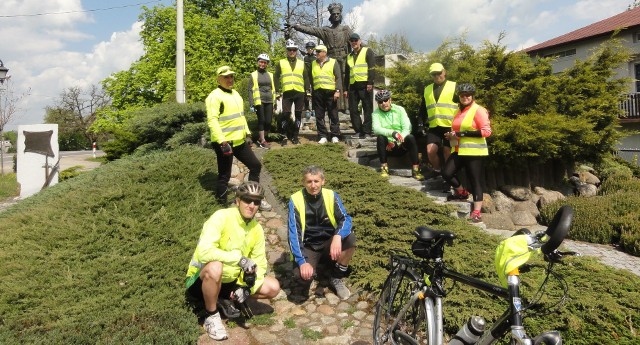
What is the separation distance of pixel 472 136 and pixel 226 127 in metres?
3.16

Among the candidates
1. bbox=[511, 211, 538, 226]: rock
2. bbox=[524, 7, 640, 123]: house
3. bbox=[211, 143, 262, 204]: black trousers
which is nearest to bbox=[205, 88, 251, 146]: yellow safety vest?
bbox=[211, 143, 262, 204]: black trousers

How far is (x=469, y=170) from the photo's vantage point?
18.4ft

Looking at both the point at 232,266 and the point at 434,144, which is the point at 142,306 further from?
the point at 434,144

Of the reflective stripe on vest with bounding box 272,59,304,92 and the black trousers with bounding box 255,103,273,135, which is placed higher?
the reflective stripe on vest with bounding box 272,59,304,92

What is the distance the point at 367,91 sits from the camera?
8.05m

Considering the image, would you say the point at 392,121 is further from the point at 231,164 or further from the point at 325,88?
the point at 231,164

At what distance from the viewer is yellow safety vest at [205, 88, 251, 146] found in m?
5.54

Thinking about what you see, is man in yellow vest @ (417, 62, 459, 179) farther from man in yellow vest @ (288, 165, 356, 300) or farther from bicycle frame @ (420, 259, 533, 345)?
bicycle frame @ (420, 259, 533, 345)

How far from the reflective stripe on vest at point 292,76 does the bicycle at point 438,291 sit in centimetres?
574

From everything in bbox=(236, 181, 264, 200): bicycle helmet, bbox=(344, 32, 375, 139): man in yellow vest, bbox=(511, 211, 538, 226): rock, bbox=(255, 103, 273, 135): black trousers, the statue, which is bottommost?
bbox=(511, 211, 538, 226): rock

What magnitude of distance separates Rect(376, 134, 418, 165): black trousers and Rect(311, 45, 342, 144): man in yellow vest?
180 centimetres

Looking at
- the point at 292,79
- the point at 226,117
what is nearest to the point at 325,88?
the point at 292,79

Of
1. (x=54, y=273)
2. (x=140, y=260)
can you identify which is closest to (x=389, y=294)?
(x=140, y=260)

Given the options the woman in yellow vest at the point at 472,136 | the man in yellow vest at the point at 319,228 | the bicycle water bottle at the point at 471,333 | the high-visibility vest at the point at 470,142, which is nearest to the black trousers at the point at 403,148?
the woman in yellow vest at the point at 472,136
